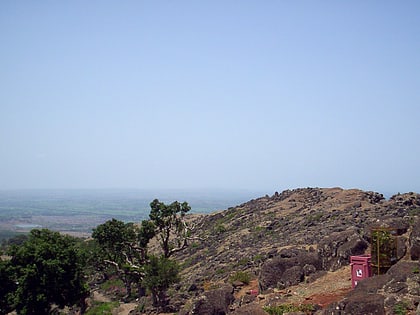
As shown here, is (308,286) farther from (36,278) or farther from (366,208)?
(366,208)

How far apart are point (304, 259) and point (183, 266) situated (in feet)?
79.4

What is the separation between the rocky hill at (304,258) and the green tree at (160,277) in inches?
42.5

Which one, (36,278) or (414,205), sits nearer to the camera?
(36,278)

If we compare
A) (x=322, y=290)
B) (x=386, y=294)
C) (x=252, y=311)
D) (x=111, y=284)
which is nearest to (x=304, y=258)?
(x=322, y=290)

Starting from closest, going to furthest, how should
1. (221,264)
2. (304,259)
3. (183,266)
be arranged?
(304,259) < (221,264) < (183,266)

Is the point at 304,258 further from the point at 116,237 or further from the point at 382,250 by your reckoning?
the point at 116,237

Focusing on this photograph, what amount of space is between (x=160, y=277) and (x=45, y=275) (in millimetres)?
7090

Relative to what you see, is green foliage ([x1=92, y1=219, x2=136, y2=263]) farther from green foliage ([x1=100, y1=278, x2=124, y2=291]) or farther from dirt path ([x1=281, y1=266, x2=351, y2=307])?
dirt path ([x1=281, y1=266, x2=351, y2=307])

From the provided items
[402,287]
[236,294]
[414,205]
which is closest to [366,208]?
[414,205]

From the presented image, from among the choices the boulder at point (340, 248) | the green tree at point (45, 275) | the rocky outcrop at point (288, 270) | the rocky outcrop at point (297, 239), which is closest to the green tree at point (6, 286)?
the green tree at point (45, 275)

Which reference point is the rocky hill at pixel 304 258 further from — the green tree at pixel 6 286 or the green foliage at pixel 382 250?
the green tree at pixel 6 286

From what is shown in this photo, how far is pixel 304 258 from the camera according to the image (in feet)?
71.7

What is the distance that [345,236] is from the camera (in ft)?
71.7

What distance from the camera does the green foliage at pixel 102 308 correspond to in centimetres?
3225
